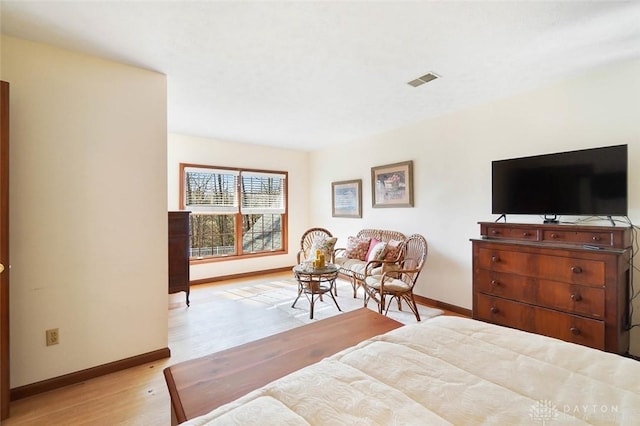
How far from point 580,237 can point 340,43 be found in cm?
244

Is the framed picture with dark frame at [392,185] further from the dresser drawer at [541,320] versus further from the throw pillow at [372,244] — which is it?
the dresser drawer at [541,320]

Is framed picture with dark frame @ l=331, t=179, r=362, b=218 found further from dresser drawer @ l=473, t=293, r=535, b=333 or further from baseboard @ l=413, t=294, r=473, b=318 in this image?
dresser drawer @ l=473, t=293, r=535, b=333

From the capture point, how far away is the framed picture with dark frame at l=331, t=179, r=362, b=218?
5.06m

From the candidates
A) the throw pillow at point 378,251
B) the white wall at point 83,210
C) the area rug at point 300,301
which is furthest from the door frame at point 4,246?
the throw pillow at point 378,251

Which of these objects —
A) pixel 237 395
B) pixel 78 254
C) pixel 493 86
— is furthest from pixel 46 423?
pixel 493 86

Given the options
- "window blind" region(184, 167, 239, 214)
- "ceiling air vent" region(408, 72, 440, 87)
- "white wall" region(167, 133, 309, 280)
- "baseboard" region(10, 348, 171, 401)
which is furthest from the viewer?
Result: "window blind" region(184, 167, 239, 214)

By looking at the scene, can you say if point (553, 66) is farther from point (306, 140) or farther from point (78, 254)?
point (78, 254)

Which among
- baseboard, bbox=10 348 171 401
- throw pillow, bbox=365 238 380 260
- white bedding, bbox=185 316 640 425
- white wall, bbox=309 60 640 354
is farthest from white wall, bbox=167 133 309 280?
white bedding, bbox=185 316 640 425

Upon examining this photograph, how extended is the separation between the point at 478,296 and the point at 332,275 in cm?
165

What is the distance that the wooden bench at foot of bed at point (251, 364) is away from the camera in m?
1.12

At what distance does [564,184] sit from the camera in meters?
2.51

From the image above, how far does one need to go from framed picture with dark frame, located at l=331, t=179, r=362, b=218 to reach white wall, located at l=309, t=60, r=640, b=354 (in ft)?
0.48

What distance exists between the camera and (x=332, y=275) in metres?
3.63

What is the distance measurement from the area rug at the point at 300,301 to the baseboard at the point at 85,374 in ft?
4.88
